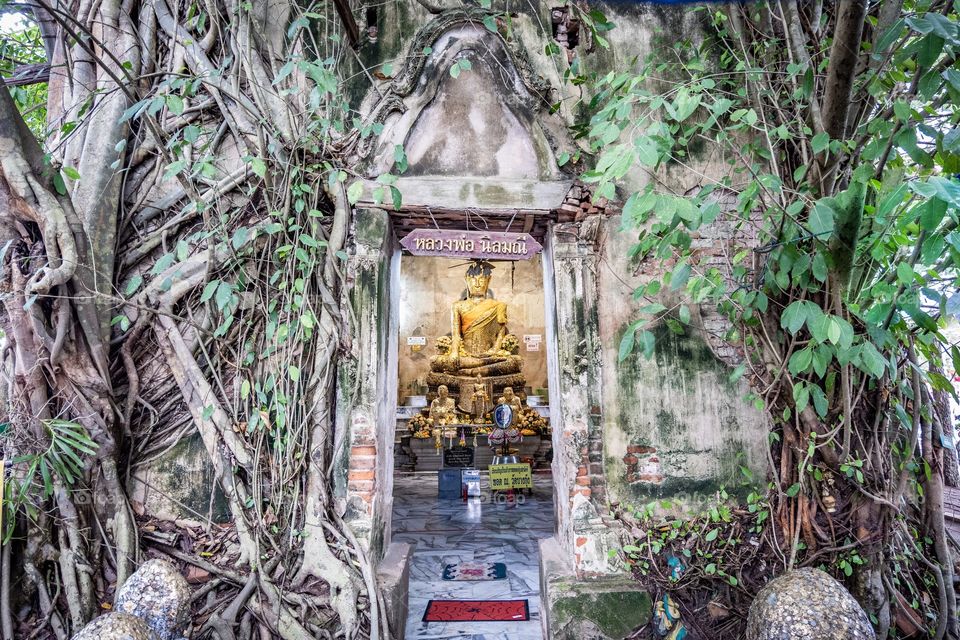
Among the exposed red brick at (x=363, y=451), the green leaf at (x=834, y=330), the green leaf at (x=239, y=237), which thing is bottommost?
the exposed red brick at (x=363, y=451)

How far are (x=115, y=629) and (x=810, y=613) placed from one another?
2.59 metres

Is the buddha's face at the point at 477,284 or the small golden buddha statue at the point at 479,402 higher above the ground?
the buddha's face at the point at 477,284

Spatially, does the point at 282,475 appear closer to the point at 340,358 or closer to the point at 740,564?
the point at 340,358

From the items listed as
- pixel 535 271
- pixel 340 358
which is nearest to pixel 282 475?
pixel 340 358

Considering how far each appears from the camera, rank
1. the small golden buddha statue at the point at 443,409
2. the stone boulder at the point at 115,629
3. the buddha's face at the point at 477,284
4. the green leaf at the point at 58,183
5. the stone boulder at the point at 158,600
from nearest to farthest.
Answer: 1. the stone boulder at the point at 115,629
2. the stone boulder at the point at 158,600
3. the green leaf at the point at 58,183
4. the small golden buddha statue at the point at 443,409
5. the buddha's face at the point at 477,284

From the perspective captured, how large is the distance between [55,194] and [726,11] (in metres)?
3.92

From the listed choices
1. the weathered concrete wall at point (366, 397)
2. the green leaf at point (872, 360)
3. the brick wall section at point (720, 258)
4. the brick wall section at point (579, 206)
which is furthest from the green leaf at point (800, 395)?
the weathered concrete wall at point (366, 397)

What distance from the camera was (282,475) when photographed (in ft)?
9.80

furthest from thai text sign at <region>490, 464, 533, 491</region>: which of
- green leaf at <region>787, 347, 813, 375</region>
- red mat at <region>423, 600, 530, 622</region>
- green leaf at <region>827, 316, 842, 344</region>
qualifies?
green leaf at <region>827, 316, 842, 344</region>

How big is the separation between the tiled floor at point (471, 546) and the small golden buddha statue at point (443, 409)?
0.96 m

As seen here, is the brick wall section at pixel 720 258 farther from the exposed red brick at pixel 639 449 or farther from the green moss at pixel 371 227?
the green moss at pixel 371 227

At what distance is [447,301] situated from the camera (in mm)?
11094

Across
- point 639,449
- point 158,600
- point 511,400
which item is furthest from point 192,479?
point 511,400

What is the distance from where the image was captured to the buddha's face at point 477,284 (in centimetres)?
886
